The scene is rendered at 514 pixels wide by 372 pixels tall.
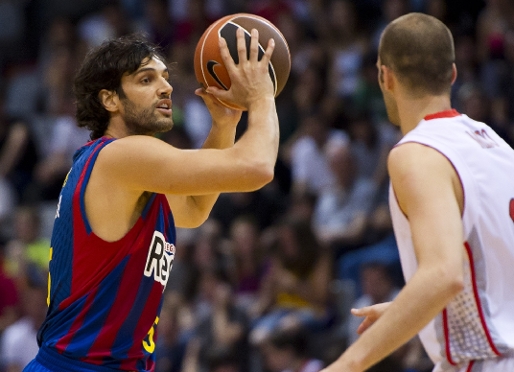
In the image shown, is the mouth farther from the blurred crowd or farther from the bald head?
the blurred crowd

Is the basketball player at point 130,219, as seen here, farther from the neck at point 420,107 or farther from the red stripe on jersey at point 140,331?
the neck at point 420,107

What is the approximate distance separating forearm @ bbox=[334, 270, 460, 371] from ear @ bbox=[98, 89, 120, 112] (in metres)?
1.95

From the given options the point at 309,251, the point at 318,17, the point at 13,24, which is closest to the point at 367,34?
the point at 318,17

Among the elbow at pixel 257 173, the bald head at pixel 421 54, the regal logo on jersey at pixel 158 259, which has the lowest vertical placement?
the regal logo on jersey at pixel 158 259

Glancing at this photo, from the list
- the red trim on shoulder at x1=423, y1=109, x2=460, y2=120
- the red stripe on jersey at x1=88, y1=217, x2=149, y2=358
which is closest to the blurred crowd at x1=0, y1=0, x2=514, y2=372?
the red stripe on jersey at x1=88, y1=217, x2=149, y2=358

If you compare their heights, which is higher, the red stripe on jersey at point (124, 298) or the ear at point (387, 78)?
the ear at point (387, 78)

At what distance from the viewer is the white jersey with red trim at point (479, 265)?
3318 millimetres

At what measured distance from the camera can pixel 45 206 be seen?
40.8ft

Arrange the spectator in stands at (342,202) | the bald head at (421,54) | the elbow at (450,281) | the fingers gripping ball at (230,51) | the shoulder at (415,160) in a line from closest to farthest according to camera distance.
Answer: the elbow at (450,281)
the shoulder at (415,160)
the bald head at (421,54)
the fingers gripping ball at (230,51)
the spectator in stands at (342,202)

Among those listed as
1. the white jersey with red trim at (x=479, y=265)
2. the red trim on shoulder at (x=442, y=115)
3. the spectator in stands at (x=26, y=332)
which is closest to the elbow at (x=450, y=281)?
the white jersey with red trim at (x=479, y=265)

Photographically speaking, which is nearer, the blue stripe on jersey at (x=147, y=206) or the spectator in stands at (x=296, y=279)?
the blue stripe on jersey at (x=147, y=206)

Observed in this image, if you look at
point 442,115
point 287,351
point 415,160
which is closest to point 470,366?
point 415,160

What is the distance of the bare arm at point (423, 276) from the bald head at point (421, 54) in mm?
571

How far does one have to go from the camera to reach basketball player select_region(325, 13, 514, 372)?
2.99 m
